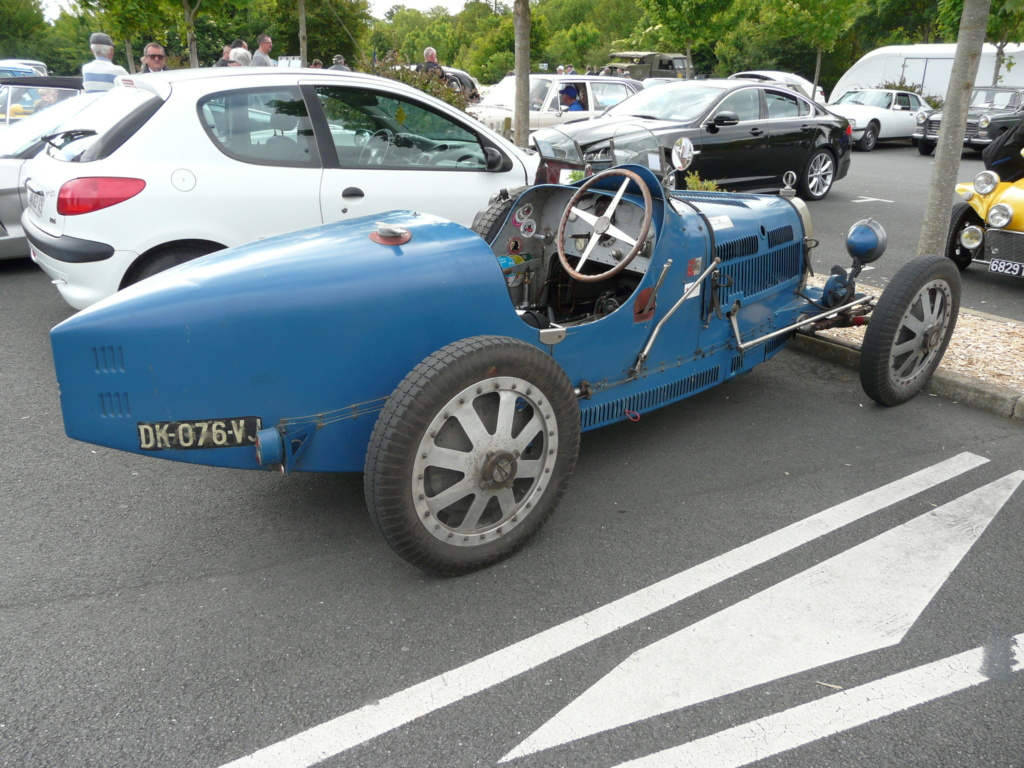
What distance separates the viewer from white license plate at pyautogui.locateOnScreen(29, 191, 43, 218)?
16.1 ft

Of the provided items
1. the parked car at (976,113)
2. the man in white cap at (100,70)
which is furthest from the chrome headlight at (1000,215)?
the parked car at (976,113)

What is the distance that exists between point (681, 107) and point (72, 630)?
934 centimetres

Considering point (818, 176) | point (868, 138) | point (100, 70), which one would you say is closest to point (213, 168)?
point (100, 70)

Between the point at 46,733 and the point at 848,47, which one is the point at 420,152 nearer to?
the point at 46,733

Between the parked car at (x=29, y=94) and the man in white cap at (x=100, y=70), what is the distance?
1.34 feet

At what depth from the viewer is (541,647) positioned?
257 centimetres

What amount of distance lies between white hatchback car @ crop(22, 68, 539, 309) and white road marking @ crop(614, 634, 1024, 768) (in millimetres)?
3917

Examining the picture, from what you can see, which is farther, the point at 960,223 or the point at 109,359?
the point at 960,223

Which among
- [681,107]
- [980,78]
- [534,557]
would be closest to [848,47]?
[980,78]

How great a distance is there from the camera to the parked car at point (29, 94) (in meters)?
8.88

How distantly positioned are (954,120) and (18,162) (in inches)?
282

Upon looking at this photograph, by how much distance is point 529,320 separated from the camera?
3721 mm

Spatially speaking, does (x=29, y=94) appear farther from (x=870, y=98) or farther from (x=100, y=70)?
(x=870, y=98)

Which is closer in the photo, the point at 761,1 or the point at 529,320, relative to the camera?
the point at 529,320
